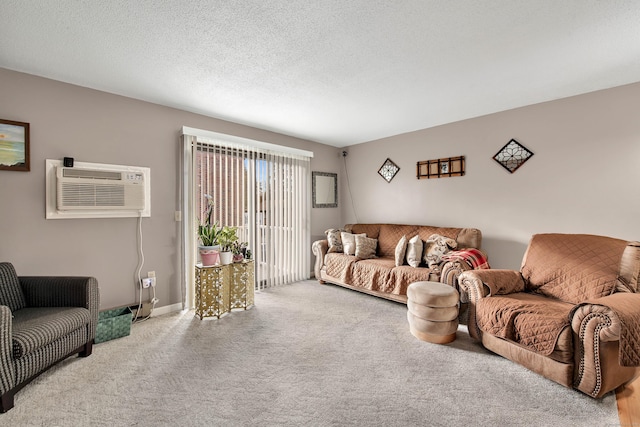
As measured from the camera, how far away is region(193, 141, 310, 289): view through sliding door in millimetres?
3787

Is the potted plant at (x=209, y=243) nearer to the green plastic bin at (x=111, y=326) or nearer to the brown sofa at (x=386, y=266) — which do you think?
the green plastic bin at (x=111, y=326)

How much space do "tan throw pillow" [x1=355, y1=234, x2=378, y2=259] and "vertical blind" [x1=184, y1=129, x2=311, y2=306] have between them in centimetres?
99

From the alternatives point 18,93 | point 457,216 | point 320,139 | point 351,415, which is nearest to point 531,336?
point 351,415

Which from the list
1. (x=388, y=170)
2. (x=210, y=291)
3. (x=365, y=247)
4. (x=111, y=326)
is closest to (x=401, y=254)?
(x=365, y=247)

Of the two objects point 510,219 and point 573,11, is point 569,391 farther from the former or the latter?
point 573,11

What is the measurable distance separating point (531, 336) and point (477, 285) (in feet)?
1.77

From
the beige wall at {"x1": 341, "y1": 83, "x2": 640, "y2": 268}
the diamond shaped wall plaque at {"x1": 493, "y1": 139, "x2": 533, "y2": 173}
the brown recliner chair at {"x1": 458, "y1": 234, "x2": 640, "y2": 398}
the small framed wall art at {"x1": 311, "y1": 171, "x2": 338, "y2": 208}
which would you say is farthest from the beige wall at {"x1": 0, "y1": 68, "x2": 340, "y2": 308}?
the diamond shaped wall plaque at {"x1": 493, "y1": 139, "x2": 533, "y2": 173}

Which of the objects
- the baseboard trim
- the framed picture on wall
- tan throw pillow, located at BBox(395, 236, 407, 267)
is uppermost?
the framed picture on wall

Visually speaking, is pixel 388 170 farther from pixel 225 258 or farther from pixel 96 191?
pixel 96 191

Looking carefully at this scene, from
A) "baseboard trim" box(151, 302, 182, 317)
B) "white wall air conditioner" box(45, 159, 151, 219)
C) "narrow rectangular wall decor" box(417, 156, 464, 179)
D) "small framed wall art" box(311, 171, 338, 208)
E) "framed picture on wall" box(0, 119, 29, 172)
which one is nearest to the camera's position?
"framed picture on wall" box(0, 119, 29, 172)

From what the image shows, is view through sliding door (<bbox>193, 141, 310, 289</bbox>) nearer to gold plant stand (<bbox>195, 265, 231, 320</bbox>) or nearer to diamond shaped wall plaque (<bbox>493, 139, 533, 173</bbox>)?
gold plant stand (<bbox>195, 265, 231, 320</bbox>)

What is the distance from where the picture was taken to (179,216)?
11.2ft

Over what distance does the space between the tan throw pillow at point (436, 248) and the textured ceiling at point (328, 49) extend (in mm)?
1642

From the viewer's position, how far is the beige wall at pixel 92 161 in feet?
8.25
